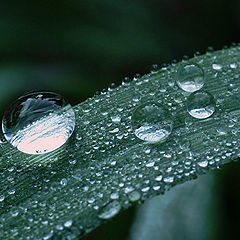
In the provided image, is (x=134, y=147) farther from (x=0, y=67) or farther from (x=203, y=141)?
(x=0, y=67)

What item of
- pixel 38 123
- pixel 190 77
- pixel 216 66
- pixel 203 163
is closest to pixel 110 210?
pixel 203 163

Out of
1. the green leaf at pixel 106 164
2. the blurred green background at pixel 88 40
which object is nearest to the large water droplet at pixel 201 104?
the green leaf at pixel 106 164

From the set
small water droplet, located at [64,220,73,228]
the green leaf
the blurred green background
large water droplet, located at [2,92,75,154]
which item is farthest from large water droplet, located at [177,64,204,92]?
the blurred green background

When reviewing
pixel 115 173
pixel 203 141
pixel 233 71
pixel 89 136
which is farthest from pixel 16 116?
pixel 233 71

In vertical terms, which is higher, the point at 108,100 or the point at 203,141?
the point at 108,100

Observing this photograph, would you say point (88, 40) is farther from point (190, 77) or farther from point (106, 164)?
point (106, 164)

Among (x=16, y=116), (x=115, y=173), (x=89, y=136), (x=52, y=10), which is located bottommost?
(x=115, y=173)
